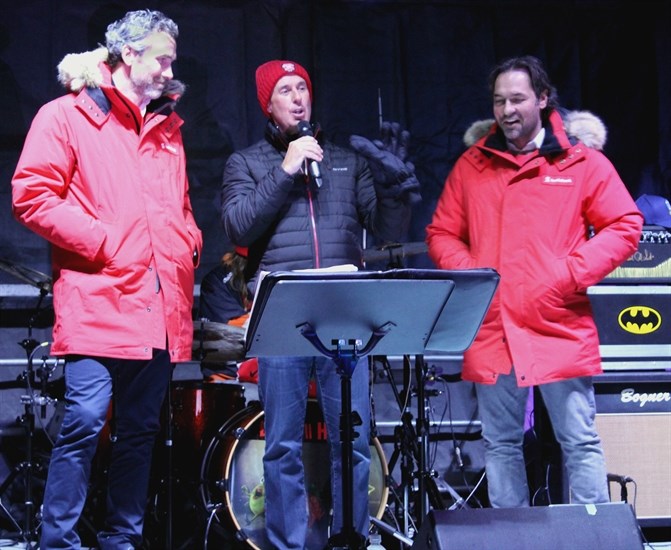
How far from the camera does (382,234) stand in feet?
12.3

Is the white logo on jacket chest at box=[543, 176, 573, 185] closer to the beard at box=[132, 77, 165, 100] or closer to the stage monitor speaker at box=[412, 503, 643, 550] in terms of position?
the stage monitor speaker at box=[412, 503, 643, 550]

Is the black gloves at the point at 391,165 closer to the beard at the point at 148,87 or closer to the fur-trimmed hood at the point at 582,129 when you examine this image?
the fur-trimmed hood at the point at 582,129

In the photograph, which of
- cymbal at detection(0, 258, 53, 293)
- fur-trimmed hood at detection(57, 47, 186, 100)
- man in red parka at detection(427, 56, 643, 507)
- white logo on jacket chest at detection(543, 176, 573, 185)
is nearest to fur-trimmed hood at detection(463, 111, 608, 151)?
man in red parka at detection(427, 56, 643, 507)

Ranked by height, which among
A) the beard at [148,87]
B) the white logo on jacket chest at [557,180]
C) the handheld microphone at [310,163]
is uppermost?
the beard at [148,87]

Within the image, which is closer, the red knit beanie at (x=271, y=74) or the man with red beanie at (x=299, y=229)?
the man with red beanie at (x=299, y=229)

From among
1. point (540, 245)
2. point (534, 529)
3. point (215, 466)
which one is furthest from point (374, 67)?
point (534, 529)

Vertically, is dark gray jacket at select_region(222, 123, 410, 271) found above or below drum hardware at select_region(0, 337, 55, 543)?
above

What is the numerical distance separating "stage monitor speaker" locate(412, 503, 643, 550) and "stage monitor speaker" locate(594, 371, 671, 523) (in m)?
1.61

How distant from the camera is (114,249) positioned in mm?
3375

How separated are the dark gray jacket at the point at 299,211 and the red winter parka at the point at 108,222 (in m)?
0.23

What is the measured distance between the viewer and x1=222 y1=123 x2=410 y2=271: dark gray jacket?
139 inches

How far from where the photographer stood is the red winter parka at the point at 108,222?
3.31m

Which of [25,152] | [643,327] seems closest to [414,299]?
[25,152]

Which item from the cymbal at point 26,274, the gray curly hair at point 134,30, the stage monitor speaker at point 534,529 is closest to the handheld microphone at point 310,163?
the gray curly hair at point 134,30
